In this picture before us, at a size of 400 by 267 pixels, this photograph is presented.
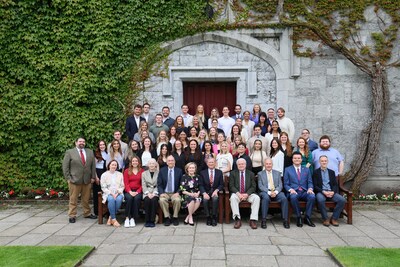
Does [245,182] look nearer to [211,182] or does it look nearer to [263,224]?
[211,182]

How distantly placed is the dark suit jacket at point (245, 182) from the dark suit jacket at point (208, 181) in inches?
7.7

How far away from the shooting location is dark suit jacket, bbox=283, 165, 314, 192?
7066 mm

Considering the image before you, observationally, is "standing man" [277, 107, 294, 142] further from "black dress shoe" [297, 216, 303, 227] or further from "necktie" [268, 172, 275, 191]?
"black dress shoe" [297, 216, 303, 227]

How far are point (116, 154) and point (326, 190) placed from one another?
424 cm

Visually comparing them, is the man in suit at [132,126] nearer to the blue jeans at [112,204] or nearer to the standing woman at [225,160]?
the blue jeans at [112,204]

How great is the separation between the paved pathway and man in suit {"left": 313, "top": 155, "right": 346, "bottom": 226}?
0.91 feet

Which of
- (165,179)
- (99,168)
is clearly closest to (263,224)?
(165,179)

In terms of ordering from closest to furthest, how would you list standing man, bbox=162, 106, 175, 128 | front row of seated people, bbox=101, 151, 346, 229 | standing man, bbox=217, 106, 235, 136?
front row of seated people, bbox=101, 151, 346, 229 → standing man, bbox=217, 106, 235, 136 → standing man, bbox=162, 106, 175, 128

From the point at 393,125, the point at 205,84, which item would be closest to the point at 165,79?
the point at 205,84

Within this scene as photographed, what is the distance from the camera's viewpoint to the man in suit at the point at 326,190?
687 centimetres

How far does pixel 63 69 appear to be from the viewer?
30.4ft

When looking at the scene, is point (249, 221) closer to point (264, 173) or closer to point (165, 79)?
point (264, 173)

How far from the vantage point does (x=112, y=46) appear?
30.5ft

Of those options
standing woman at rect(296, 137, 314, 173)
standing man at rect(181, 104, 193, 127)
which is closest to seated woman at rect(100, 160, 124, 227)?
standing man at rect(181, 104, 193, 127)
